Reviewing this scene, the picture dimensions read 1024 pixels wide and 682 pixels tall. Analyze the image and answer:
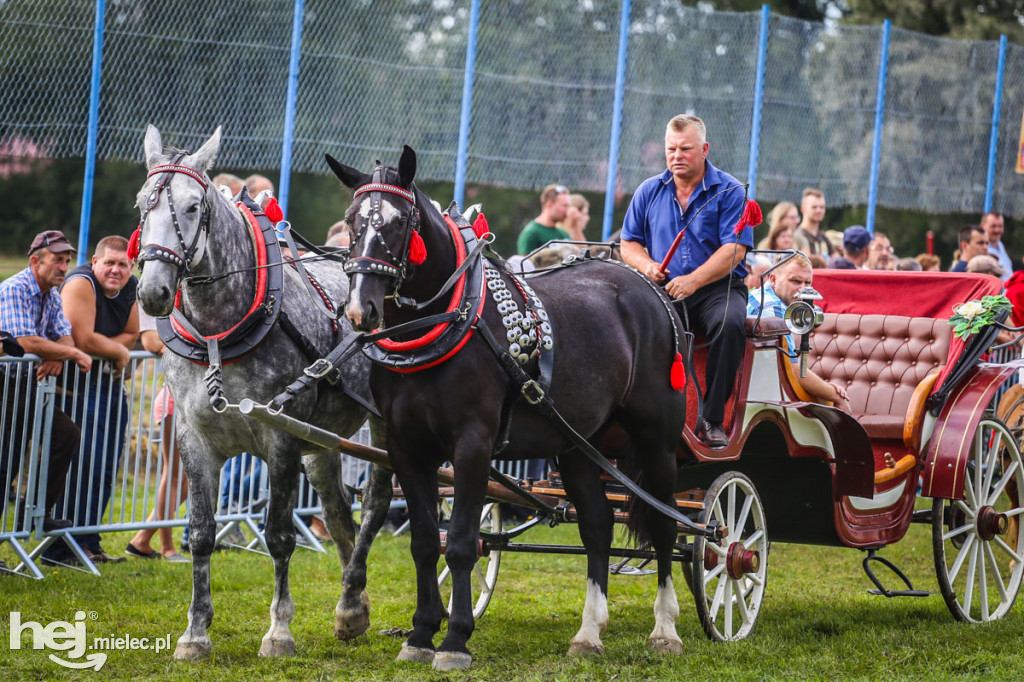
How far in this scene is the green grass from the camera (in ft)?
16.3

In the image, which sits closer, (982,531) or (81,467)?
(982,531)

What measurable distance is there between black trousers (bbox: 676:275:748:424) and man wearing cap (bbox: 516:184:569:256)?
4.28 meters

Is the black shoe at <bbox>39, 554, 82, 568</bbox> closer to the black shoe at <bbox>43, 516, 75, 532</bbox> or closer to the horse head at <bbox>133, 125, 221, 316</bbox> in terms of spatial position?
the black shoe at <bbox>43, 516, 75, 532</bbox>

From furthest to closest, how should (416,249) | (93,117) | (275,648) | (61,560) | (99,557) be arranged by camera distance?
1. (93,117)
2. (99,557)
3. (61,560)
4. (275,648)
5. (416,249)

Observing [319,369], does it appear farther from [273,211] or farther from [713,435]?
[713,435]

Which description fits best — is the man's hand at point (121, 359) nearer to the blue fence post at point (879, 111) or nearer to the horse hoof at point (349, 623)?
the horse hoof at point (349, 623)

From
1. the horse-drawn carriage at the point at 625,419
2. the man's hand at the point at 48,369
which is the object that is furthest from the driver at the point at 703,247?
the man's hand at the point at 48,369

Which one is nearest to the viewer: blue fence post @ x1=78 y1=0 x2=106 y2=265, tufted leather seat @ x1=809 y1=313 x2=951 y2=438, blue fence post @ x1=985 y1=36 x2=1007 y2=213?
tufted leather seat @ x1=809 y1=313 x2=951 y2=438

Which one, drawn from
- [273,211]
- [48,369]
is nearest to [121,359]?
[48,369]

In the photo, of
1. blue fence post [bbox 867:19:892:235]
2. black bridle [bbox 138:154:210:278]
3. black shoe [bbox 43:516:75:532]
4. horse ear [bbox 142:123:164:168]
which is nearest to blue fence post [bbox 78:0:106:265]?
black shoe [bbox 43:516:75:532]

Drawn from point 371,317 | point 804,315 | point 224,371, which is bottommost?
point 224,371

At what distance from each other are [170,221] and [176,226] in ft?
0.10

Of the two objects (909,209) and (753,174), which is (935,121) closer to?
(909,209)

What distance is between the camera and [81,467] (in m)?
7.13
